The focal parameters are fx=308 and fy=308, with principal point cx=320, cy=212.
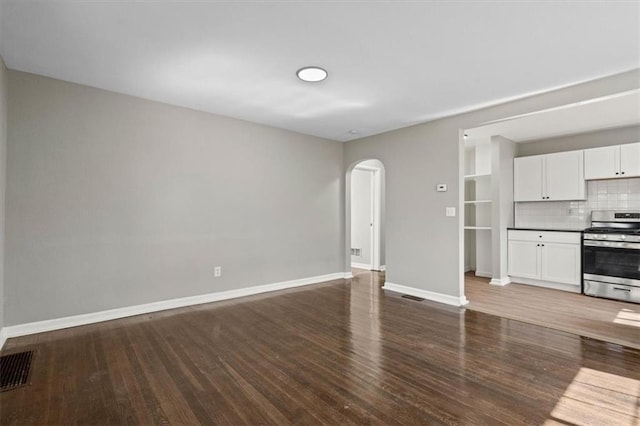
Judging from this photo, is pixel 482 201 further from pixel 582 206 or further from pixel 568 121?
pixel 568 121

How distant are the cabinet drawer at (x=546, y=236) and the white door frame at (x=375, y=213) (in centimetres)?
233

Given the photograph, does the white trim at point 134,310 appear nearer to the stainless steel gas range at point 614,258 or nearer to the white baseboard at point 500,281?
the white baseboard at point 500,281

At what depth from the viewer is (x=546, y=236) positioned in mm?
4902

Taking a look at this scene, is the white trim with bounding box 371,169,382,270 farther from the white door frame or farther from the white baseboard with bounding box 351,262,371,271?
the white baseboard with bounding box 351,262,371,271

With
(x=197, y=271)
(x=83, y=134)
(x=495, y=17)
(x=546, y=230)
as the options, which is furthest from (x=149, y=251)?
(x=546, y=230)

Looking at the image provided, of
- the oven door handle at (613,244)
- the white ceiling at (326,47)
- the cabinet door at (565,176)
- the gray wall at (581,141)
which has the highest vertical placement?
the white ceiling at (326,47)

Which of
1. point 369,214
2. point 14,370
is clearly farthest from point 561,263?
point 14,370

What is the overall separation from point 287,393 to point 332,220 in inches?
146

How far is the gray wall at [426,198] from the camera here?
4.04m

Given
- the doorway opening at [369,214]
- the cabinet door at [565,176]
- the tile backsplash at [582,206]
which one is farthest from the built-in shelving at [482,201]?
the doorway opening at [369,214]

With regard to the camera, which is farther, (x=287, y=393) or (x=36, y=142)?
(x=36, y=142)

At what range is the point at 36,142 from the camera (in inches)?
118

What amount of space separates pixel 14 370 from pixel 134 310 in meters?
1.23

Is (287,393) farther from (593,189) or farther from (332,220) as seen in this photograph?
(593,189)
